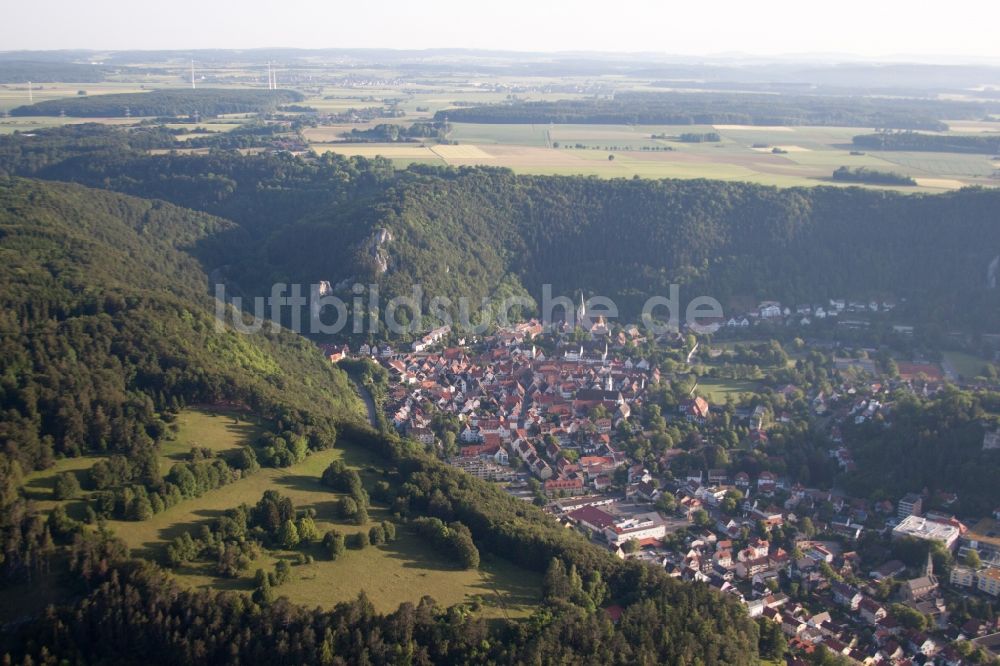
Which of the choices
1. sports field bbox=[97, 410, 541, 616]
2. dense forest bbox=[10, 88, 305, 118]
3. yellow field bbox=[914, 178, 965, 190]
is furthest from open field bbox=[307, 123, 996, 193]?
sports field bbox=[97, 410, 541, 616]

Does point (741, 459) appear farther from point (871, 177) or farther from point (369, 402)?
point (871, 177)

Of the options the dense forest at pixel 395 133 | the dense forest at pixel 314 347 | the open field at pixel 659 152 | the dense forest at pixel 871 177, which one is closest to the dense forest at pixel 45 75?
the open field at pixel 659 152

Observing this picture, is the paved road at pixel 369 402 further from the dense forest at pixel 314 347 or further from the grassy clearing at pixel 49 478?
the grassy clearing at pixel 49 478

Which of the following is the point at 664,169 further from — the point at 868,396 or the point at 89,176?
the point at 89,176

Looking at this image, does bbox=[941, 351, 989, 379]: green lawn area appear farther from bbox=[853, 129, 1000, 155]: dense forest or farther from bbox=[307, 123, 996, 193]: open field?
bbox=[853, 129, 1000, 155]: dense forest

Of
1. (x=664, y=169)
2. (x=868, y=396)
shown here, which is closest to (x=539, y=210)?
(x=664, y=169)

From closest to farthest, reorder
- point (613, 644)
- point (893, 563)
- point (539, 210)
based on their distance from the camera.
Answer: point (613, 644), point (893, 563), point (539, 210)

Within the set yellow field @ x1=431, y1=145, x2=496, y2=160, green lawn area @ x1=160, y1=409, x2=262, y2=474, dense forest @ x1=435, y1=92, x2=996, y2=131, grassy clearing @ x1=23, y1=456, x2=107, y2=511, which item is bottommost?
green lawn area @ x1=160, y1=409, x2=262, y2=474
